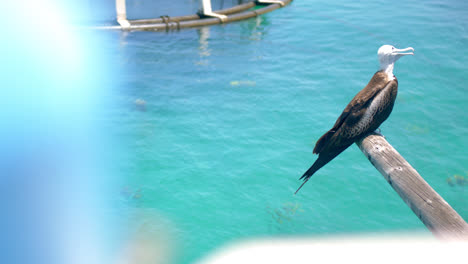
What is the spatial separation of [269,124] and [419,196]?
4.75 metres

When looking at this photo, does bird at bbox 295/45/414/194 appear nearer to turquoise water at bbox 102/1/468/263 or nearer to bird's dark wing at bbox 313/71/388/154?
bird's dark wing at bbox 313/71/388/154

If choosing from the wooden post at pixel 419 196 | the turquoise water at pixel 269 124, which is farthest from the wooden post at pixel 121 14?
the wooden post at pixel 419 196

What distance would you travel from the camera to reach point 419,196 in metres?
2.46

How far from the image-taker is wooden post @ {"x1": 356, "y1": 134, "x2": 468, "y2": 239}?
226 cm

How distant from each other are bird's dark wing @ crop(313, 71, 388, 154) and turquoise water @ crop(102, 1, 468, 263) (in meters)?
1.93

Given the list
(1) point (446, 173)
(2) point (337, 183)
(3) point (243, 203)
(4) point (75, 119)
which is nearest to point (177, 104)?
(4) point (75, 119)

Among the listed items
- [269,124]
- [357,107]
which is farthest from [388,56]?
[269,124]

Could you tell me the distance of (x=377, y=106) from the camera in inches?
140

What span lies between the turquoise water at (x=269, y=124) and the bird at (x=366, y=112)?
1.91m

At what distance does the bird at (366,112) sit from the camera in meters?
3.49

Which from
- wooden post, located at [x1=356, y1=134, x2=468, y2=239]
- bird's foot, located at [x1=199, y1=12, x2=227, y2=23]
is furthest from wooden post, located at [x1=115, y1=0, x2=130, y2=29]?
wooden post, located at [x1=356, y1=134, x2=468, y2=239]

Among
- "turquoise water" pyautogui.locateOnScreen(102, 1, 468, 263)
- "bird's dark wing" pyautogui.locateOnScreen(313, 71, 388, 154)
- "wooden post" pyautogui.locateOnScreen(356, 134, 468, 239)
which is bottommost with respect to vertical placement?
"turquoise water" pyautogui.locateOnScreen(102, 1, 468, 263)

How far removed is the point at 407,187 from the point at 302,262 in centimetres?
121

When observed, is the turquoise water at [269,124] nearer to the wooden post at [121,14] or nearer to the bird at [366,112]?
the wooden post at [121,14]
